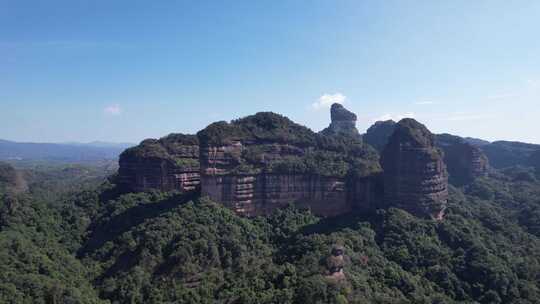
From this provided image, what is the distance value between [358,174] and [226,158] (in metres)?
19.1

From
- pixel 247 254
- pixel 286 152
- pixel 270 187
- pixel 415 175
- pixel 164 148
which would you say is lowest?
pixel 247 254

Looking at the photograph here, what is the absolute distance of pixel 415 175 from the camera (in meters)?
58.4

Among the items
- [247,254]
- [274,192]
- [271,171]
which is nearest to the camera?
[247,254]

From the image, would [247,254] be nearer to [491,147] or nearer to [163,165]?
[163,165]

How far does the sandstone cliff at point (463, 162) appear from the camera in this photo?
333 ft

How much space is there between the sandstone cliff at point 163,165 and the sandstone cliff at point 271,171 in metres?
7.38

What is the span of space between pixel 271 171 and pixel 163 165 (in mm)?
16088

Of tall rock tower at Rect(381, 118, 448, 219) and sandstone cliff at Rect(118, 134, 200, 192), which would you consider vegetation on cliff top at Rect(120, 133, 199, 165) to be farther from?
tall rock tower at Rect(381, 118, 448, 219)

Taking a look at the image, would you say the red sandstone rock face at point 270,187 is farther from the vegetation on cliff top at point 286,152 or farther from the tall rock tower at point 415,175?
the tall rock tower at point 415,175

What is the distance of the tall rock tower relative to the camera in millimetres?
58312

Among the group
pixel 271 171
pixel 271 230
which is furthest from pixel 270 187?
pixel 271 230

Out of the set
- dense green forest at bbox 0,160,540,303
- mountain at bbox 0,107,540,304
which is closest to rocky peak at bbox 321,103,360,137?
mountain at bbox 0,107,540,304

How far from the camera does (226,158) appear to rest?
5972 cm

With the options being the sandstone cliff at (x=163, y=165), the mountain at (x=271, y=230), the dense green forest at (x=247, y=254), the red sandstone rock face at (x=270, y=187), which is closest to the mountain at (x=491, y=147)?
the mountain at (x=271, y=230)
